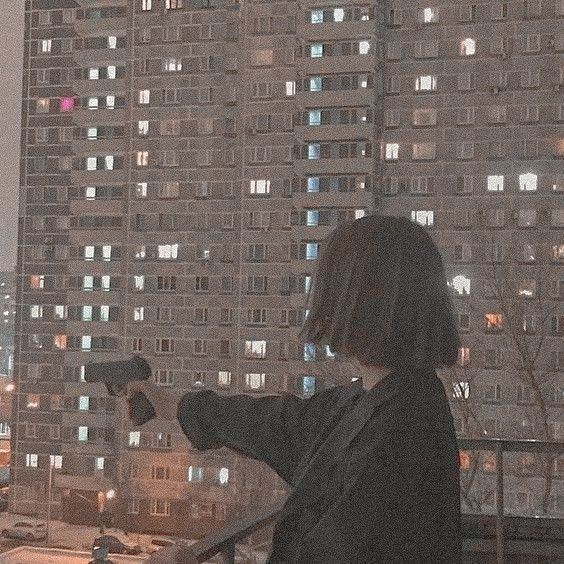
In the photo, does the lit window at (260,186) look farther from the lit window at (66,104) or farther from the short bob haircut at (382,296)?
the short bob haircut at (382,296)

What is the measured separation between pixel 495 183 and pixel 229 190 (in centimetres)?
240

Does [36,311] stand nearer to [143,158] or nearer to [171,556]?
[143,158]

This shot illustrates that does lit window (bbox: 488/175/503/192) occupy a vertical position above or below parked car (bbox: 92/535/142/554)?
above

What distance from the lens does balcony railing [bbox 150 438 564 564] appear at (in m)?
0.80

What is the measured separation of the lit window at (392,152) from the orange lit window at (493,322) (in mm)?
1513

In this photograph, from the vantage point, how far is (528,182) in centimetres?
784

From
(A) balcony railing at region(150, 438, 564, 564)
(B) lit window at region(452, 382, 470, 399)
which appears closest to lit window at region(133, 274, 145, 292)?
(B) lit window at region(452, 382, 470, 399)

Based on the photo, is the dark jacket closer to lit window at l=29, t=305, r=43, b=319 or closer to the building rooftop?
the building rooftop

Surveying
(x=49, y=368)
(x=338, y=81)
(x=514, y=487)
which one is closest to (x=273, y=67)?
(x=338, y=81)

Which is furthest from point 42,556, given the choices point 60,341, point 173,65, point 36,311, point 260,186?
point 173,65

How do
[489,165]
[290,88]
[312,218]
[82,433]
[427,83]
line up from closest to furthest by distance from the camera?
[489,165], [427,83], [312,218], [290,88], [82,433]

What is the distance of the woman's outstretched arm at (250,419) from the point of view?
675mm

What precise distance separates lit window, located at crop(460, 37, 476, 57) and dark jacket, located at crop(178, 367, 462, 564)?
783cm

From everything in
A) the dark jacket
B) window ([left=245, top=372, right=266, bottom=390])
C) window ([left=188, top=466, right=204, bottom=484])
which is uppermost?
the dark jacket
